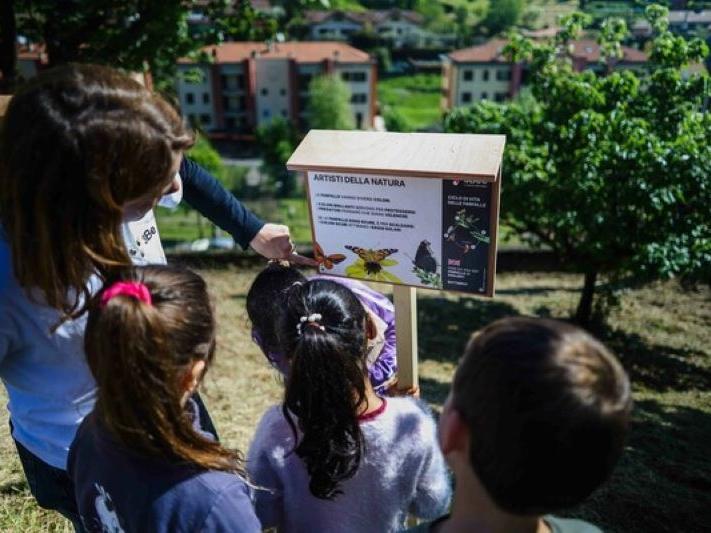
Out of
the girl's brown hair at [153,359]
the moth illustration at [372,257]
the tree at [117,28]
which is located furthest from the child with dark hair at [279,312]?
the tree at [117,28]

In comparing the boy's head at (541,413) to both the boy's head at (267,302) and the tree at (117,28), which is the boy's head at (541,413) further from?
the tree at (117,28)

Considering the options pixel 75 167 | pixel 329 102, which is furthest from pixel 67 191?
pixel 329 102

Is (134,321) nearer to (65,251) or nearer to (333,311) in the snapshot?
(65,251)

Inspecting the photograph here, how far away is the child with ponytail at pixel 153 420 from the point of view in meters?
1.33

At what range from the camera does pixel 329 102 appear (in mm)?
50688

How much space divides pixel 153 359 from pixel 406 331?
123 cm

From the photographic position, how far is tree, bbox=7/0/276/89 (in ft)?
25.3

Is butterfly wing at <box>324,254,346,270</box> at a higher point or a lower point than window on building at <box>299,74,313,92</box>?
higher

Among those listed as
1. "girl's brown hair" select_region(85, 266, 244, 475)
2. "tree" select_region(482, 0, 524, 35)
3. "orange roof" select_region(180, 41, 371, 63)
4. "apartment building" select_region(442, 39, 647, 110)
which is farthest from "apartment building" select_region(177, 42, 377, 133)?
"girl's brown hair" select_region(85, 266, 244, 475)

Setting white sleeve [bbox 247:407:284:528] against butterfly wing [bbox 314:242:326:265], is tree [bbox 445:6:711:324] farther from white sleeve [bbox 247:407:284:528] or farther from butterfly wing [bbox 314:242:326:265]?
white sleeve [bbox 247:407:284:528]

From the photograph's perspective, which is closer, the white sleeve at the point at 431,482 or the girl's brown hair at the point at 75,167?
the girl's brown hair at the point at 75,167

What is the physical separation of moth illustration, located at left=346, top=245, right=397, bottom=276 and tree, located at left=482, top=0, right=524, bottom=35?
83.5m

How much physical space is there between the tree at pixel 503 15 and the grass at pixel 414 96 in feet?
36.5

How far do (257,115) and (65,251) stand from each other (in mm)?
56752
